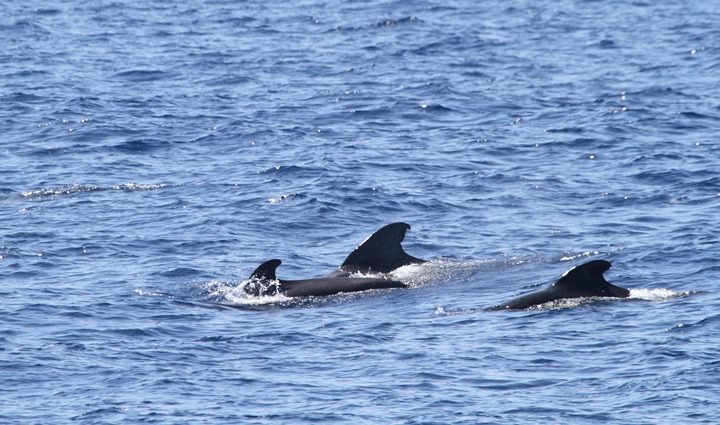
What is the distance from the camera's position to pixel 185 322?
14.7 meters

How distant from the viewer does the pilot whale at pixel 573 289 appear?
15.1 meters

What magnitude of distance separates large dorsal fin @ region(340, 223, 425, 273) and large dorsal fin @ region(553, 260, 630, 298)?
305 centimetres

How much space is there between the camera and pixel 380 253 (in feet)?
56.7

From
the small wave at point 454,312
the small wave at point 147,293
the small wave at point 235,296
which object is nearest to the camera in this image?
the small wave at point 454,312

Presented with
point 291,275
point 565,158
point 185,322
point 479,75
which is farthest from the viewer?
point 479,75

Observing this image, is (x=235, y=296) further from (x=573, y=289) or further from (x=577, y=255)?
(x=577, y=255)

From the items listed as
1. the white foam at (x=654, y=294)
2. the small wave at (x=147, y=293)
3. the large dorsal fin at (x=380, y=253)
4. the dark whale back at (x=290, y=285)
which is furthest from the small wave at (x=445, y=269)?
the small wave at (x=147, y=293)

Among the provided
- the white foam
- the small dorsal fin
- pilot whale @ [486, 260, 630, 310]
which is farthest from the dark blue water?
the small dorsal fin

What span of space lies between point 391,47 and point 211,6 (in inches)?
629

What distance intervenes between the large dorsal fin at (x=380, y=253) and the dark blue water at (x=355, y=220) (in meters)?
0.47

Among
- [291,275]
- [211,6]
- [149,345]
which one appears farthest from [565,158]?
[211,6]

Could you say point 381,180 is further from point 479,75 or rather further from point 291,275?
point 479,75

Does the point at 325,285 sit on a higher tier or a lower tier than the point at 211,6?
lower

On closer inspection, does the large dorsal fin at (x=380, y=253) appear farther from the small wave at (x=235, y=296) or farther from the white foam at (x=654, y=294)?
the white foam at (x=654, y=294)
